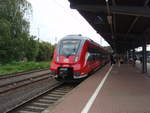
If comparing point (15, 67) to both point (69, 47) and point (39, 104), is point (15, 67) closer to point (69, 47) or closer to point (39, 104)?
point (69, 47)

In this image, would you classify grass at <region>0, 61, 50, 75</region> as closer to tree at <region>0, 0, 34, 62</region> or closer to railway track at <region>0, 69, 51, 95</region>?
tree at <region>0, 0, 34, 62</region>

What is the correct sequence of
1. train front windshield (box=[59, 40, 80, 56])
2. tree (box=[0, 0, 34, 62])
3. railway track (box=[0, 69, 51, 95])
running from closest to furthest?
railway track (box=[0, 69, 51, 95]) < train front windshield (box=[59, 40, 80, 56]) < tree (box=[0, 0, 34, 62])

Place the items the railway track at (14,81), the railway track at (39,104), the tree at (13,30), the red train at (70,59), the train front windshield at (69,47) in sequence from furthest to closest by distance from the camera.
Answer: the tree at (13,30), the train front windshield at (69,47), the red train at (70,59), the railway track at (14,81), the railway track at (39,104)

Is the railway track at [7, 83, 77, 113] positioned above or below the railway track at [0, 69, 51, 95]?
below

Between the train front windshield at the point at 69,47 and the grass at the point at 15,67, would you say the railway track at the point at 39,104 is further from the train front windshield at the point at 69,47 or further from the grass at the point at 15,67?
the grass at the point at 15,67

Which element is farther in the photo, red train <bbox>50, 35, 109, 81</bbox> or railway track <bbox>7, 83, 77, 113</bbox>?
red train <bbox>50, 35, 109, 81</bbox>

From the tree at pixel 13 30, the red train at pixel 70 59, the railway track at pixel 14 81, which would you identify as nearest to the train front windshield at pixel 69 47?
the red train at pixel 70 59

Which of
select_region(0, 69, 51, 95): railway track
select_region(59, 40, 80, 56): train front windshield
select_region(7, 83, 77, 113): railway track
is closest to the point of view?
select_region(7, 83, 77, 113): railway track

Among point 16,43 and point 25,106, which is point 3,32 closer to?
point 16,43

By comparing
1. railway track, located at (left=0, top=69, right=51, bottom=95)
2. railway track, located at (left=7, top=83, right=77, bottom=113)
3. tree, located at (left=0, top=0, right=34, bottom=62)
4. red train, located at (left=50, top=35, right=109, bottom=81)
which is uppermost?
tree, located at (left=0, top=0, right=34, bottom=62)

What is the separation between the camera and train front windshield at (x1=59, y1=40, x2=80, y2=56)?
44.1 ft

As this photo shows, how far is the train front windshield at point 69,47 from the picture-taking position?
529 inches

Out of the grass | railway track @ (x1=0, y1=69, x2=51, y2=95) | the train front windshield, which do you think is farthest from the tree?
the train front windshield

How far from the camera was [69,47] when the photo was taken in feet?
45.0
